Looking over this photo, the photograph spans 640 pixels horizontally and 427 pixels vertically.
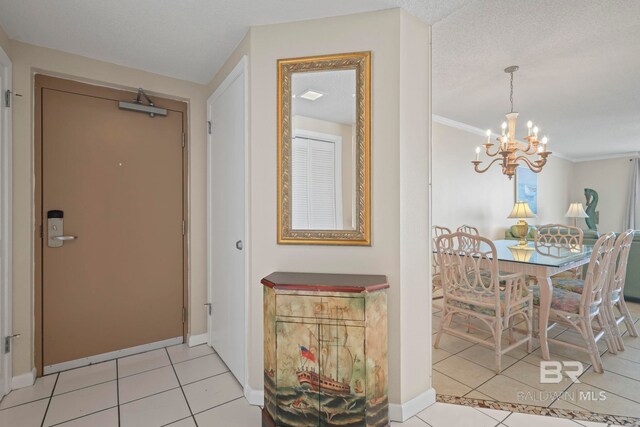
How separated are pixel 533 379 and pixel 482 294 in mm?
606

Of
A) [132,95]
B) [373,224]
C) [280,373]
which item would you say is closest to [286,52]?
[373,224]

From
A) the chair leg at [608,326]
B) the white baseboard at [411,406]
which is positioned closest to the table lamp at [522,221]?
the chair leg at [608,326]

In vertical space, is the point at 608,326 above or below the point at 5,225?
below

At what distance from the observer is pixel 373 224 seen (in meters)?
1.77

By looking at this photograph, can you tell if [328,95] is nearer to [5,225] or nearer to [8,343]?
[5,225]

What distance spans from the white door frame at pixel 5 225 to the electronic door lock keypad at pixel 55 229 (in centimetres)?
21

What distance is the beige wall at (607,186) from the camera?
7.10 meters

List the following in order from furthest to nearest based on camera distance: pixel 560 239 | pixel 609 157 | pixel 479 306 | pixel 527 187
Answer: pixel 609 157 → pixel 527 187 → pixel 560 239 → pixel 479 306

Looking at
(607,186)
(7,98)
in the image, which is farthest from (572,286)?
(607,186)

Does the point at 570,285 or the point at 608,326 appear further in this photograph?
the point at 570,285

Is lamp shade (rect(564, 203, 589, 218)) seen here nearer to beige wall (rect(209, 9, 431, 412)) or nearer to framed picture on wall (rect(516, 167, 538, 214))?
framed picture on wall (rect(516, 167, 538, 214))

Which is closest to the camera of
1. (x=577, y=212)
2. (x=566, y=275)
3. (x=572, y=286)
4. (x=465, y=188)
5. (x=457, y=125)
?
(x=572, y=286)

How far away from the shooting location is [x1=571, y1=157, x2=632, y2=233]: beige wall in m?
7.10

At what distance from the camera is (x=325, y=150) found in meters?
1.83
